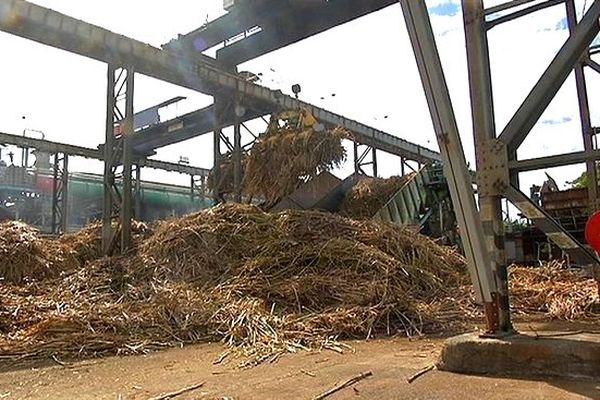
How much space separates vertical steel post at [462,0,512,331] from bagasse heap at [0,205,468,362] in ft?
4.23

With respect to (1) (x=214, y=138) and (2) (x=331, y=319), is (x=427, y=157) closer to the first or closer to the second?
(1) (x=214, y=138)

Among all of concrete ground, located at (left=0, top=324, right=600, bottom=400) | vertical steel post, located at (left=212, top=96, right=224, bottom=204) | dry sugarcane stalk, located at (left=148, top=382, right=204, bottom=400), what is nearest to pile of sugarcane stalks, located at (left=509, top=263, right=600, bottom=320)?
concrete ground, located at (left=0, top=324, right=600, bottom=400)

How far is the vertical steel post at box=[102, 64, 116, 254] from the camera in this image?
8.86 meters

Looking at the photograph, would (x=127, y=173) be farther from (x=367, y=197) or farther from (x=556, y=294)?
(x=556, y=294)

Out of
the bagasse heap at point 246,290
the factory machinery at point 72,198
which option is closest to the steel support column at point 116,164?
the bagasse heap at point 246,290

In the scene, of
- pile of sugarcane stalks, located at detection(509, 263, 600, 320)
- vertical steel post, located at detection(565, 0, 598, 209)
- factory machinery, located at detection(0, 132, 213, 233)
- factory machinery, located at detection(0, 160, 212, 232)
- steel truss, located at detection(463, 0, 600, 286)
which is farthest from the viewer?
factory machinery, located at detection(0, 160, 212, 232)

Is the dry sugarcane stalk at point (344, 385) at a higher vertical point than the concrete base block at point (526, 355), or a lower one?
lower

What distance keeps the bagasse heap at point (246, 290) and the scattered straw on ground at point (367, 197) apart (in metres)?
1.72

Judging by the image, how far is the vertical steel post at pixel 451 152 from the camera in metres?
2.62

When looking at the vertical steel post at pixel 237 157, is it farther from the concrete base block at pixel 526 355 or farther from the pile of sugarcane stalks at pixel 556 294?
the concrete base block at pixel 526 355

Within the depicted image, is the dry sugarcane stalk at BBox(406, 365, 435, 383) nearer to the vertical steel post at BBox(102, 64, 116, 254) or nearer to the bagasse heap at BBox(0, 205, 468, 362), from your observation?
the bagasse heap at BBox(0, 205, 468, 362)

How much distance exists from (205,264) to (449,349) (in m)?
3.59

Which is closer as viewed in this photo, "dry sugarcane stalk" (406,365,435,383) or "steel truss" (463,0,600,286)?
"dry sugarcane stalk" (406,365,435,383)

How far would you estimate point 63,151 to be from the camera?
635 inches
